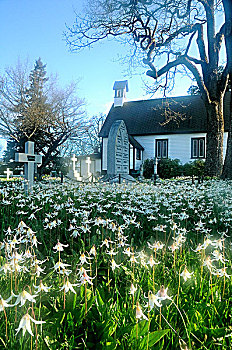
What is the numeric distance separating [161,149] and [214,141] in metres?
11.0

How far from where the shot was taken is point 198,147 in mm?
26188

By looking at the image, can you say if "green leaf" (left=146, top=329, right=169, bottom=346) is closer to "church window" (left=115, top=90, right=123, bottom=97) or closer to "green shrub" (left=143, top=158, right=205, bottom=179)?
"green shrub" (left=143, top=158, right=205, bottom=179)

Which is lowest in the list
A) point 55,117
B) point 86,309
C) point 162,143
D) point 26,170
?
point 86,309

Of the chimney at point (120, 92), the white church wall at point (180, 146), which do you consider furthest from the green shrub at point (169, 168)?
the chimney at point (120, 92)

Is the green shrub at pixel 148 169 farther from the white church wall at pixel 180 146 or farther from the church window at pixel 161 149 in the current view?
the white church wall at pixel 180 146

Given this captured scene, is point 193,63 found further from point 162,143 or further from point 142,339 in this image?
point 142,339

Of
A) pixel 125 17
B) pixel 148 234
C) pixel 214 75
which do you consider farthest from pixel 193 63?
pixel 148 234

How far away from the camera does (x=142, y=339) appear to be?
130 centimetres

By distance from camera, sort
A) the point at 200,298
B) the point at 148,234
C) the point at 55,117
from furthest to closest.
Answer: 1. the point at 55,117
2. the point at 148,234
3. the point at 200,298

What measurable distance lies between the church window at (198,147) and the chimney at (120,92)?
9197 millimetres

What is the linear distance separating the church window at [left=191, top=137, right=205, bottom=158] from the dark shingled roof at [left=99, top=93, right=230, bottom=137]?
2.89 feet

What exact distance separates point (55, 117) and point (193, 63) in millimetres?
14001

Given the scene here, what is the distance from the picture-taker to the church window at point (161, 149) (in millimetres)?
27305

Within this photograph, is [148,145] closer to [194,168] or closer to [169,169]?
[169,169]
